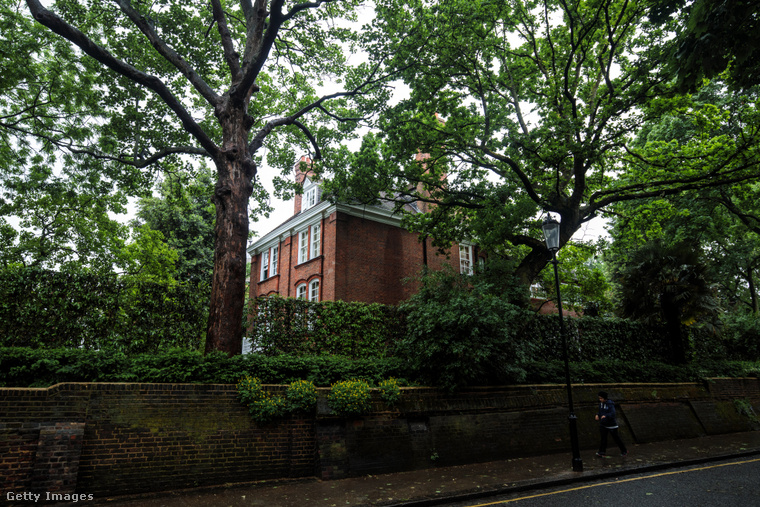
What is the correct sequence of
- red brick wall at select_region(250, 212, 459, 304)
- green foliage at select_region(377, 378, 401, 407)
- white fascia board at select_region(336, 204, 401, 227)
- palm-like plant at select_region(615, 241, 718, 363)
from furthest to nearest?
white fascia board at select_region(336, 204, 401, 227) → red brick wall at select_region(250, 212, 459, 304) → palm-like plant at select_region(615, 241, 718, 363) → green foliage at select_region(377, 378, 401, 407)

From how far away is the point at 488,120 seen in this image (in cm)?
1459

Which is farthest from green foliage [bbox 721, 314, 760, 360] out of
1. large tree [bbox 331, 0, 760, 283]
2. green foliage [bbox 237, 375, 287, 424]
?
green foliage [bbox 237, 375, 287, 424]

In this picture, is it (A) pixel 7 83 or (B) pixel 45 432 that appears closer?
(B) pixel 45 432

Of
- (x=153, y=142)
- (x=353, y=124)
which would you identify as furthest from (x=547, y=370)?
(x=153, y=142)

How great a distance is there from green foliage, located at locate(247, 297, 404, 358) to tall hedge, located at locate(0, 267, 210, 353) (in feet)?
5.28

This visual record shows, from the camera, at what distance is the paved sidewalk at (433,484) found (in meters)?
6.88

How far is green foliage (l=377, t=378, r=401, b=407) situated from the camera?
935 cm

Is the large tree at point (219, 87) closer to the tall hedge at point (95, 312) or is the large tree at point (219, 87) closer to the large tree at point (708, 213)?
the tall hedge at point (95, 312)

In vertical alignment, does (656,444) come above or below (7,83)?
below

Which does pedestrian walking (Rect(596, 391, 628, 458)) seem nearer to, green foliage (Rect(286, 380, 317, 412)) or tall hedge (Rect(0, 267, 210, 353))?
green foliage (Rect(286, 380, 317, 412))

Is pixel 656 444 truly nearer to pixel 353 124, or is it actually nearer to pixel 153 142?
pixel 353 124

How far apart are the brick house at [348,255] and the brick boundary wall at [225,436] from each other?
31.0 feet

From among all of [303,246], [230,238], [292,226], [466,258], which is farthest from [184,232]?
[230,238]

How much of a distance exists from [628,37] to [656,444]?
1321 centimetres
